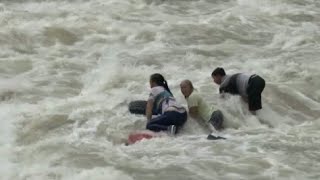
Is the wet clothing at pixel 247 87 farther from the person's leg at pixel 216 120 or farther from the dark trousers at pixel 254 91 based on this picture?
the person's leg at pixel 216 120

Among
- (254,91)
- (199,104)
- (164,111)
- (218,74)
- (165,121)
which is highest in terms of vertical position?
(218,74)

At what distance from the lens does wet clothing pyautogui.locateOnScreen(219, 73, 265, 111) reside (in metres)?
10.2

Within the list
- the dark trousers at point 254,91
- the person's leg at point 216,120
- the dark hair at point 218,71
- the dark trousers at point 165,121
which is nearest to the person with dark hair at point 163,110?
the dark trousers at point 165,121

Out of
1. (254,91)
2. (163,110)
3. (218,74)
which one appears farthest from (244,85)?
(163,110)

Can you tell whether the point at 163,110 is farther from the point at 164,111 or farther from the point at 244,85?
the point at 244,85

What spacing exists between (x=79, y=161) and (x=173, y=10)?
10.6m

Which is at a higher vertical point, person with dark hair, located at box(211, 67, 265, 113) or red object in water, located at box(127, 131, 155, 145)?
person with dark hair, located at box(211, 67, 265, 113)

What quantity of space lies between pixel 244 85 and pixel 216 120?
0.92 metres

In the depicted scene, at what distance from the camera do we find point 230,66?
516 inches

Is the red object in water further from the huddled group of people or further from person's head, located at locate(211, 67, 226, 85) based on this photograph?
person's head, located at locate(211, 67, 226, 85)

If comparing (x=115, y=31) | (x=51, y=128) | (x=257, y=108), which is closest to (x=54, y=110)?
(x=51, y=128)

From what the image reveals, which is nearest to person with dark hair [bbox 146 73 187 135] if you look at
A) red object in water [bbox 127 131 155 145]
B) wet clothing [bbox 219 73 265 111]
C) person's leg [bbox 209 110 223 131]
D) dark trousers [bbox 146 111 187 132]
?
dark trousers [bbox 146 111 187 132]

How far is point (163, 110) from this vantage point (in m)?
9.57

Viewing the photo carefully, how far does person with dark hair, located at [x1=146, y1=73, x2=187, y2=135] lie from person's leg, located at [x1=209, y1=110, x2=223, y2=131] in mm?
414
